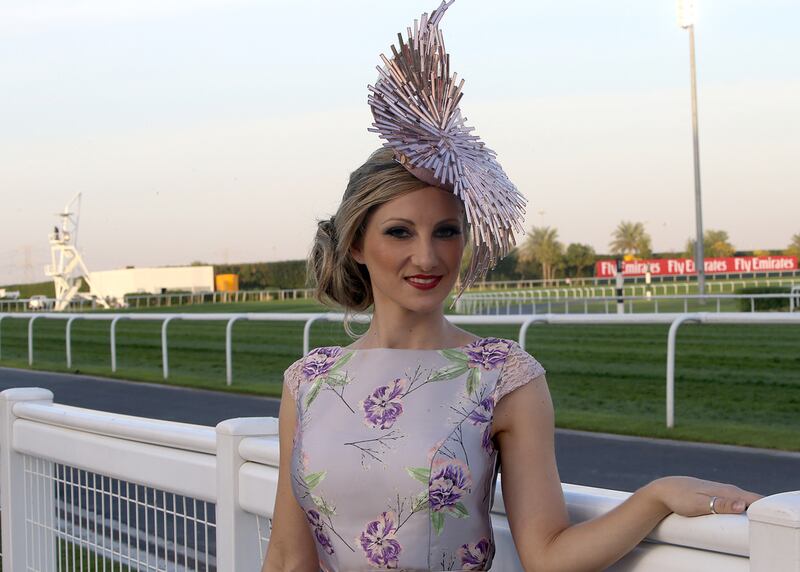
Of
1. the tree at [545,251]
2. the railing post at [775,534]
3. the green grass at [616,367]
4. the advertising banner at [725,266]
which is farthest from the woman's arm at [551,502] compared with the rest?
the tree at [545,251]

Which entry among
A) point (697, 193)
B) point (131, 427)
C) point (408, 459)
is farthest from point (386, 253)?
point (697, 193)

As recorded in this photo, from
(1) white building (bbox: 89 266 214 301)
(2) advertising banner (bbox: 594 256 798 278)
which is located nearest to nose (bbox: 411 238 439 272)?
(2) advertising banner (bbox: 594 256 798 278)

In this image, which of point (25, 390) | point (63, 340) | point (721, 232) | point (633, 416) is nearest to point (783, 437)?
point (633, 416)

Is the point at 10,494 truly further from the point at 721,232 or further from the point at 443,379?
the point at 721,232

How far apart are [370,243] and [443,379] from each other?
11.9 inches

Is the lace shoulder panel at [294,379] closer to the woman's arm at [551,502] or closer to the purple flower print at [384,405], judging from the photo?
the purple flower print at [384,405]

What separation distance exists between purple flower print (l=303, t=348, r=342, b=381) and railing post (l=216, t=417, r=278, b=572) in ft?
0.79

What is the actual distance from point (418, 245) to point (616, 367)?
11.3 meters

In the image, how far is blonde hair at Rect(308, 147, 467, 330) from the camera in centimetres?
192

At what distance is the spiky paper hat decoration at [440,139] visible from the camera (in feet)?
6.11

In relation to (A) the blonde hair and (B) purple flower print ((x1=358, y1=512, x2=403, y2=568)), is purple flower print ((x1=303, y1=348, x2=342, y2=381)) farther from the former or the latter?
(B) purple flower print ((x1=358, y1=512, x2=403, y2=568))

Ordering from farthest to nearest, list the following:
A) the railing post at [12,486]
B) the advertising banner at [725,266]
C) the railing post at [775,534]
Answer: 1. the advertising banner at [725,266]
2. the railing post at [12,486]
3. the railing post at [775,534]

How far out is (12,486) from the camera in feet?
10.6

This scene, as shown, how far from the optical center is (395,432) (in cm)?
179
